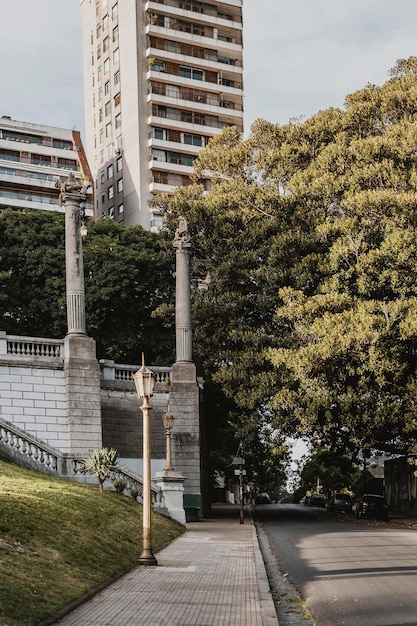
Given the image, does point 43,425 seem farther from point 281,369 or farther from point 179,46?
point 179,46

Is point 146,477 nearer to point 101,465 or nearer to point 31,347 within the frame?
point 101,465

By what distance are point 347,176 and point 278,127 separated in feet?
19.5

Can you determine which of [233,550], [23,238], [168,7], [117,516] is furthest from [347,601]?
[168,7]

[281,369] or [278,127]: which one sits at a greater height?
[278,127]

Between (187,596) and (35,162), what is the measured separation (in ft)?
242

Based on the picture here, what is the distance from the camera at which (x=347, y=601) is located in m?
11.9

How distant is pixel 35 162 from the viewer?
268 feet

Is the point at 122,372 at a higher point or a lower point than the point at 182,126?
lower

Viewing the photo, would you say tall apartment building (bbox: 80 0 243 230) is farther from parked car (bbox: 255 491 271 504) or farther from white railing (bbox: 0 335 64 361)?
white railing (bbox: 0 335 64 361)

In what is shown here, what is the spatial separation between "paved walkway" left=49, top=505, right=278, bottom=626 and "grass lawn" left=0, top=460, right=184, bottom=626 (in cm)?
41

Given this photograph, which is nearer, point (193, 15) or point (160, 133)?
point (160, 133)

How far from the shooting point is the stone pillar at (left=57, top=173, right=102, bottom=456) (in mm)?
32844

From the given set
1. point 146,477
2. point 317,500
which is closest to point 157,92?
point 317,500

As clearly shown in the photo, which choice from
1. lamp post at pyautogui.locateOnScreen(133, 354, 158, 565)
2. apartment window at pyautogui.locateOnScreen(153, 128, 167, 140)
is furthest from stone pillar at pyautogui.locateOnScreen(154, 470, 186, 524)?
apartment window at pyautogui.locateOnScreen(153, 128, 167, 140)
